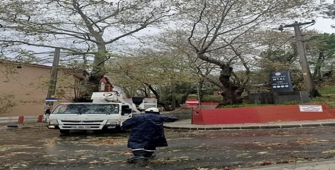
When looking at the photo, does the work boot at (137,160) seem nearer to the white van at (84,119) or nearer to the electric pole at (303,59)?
the white van at (84,119)

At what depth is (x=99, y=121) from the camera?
1329 cm

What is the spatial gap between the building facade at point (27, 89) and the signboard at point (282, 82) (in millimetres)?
13470

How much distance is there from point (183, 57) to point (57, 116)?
→ 17.5m

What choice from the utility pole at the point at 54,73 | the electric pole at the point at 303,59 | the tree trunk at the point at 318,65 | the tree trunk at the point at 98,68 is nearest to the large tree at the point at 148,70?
the tree trunk at the point at 98,68

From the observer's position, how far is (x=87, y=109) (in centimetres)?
1436

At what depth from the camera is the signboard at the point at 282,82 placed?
19.7 meters

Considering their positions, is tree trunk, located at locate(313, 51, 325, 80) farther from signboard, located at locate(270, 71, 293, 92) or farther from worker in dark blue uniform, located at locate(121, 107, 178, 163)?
worker in dark blue uniform, located at locate(121, 107, 178, 163)

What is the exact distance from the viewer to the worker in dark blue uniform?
729cm

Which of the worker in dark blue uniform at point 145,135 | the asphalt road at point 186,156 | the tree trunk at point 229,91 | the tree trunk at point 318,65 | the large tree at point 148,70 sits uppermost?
the tree trunk at point 318,65

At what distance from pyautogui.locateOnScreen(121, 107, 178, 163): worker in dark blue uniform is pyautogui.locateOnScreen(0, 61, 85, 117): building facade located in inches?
573

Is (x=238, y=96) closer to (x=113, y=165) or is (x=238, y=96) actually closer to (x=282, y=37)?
(x=282, y=37)

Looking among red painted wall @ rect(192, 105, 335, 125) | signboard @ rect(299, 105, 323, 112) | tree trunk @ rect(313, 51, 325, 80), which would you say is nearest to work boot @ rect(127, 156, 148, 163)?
red painted wall @ rect(192, 105, 335, 125)

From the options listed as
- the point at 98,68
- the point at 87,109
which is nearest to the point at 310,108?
the point at 87,109

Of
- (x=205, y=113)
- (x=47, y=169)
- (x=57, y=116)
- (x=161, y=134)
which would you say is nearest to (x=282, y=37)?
(x=205, y=113)
